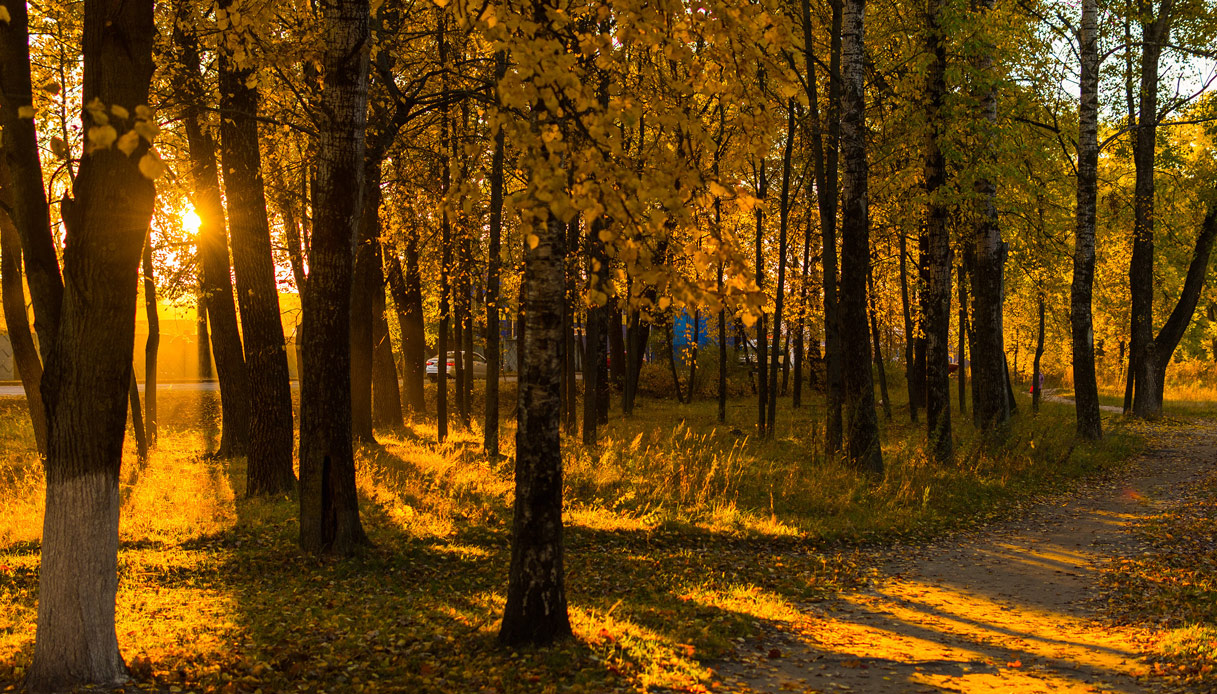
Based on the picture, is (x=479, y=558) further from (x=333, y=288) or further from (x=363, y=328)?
(x=363, y=328)

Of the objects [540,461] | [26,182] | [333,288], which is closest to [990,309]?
[333,288]

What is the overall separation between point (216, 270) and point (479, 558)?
7.78m

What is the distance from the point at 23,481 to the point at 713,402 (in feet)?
76.2

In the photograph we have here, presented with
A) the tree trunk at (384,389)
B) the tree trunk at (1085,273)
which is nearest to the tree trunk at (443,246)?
the tree trunk at (384,389)

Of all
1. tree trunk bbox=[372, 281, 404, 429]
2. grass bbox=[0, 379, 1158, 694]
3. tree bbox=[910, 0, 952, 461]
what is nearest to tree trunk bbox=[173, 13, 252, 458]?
grass bbox=[0, 379, 1158, 694]

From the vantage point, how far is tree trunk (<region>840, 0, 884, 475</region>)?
14.3 m

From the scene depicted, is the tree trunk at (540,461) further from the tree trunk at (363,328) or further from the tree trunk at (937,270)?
the tree trunk at (937,270)

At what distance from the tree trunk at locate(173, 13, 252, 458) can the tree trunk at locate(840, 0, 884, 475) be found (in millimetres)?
9532

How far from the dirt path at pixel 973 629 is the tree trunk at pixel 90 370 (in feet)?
14.2

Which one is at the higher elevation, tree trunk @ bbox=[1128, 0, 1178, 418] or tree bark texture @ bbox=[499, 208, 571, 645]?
tree trunk @ bbox=[1128, 0, 1178, 418]

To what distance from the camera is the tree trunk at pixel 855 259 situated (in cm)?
1427

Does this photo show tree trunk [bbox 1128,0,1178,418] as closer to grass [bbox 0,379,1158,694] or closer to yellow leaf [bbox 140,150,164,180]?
grass [bbox 0,379,1158,694]

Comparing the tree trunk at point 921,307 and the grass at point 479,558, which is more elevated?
the tree trunk at point 921,307

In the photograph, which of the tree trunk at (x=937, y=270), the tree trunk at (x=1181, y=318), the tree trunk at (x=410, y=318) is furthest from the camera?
the tree trunk at (x=1181, y=318)
